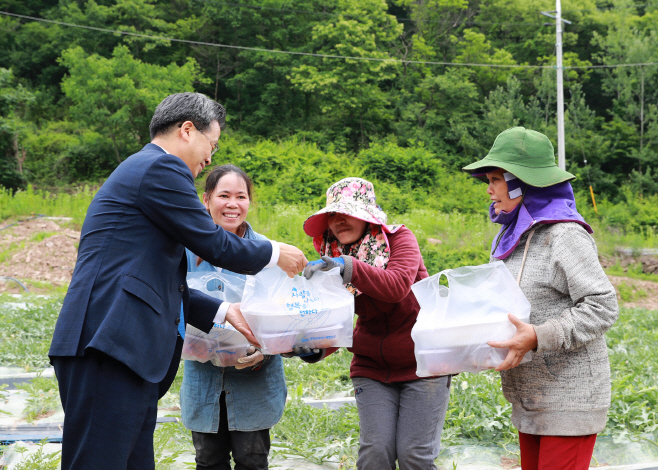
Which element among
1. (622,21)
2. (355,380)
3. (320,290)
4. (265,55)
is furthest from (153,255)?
(622,21)

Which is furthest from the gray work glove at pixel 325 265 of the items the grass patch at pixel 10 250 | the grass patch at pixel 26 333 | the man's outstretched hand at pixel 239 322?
the grass patch at pixel 10 250

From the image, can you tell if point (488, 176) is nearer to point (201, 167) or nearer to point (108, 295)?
point (201, 167)

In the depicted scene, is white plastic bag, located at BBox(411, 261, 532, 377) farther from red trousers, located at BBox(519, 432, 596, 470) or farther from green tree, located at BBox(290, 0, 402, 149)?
green tree, located at BBox(290, 0, 402, 149)

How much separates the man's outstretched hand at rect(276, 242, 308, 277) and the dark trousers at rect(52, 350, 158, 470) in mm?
734

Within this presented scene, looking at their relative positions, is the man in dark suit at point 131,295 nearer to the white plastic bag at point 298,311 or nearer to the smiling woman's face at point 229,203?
the white plastic bag at point 298,311

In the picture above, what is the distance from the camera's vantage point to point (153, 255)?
2076mm

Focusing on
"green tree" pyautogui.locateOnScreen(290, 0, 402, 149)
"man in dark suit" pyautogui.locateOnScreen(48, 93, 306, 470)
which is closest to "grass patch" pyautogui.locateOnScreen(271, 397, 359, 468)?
"man in dark suit" pyautogui.locateOnScreen(48, 93, 306, 470)

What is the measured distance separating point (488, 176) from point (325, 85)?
2433 cm

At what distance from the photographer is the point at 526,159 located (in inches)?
87.9

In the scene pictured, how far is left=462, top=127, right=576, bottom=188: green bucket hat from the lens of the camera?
218 centimetres

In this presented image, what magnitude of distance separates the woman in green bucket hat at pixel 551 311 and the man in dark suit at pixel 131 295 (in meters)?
1.07

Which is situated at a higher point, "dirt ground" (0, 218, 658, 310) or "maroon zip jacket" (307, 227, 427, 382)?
"maroon zip jacket" (307, 227, 427, 382)

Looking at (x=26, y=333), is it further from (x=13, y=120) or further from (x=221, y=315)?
(x=13, y=120)

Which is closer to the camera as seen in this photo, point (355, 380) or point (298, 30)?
point (355, 380)
